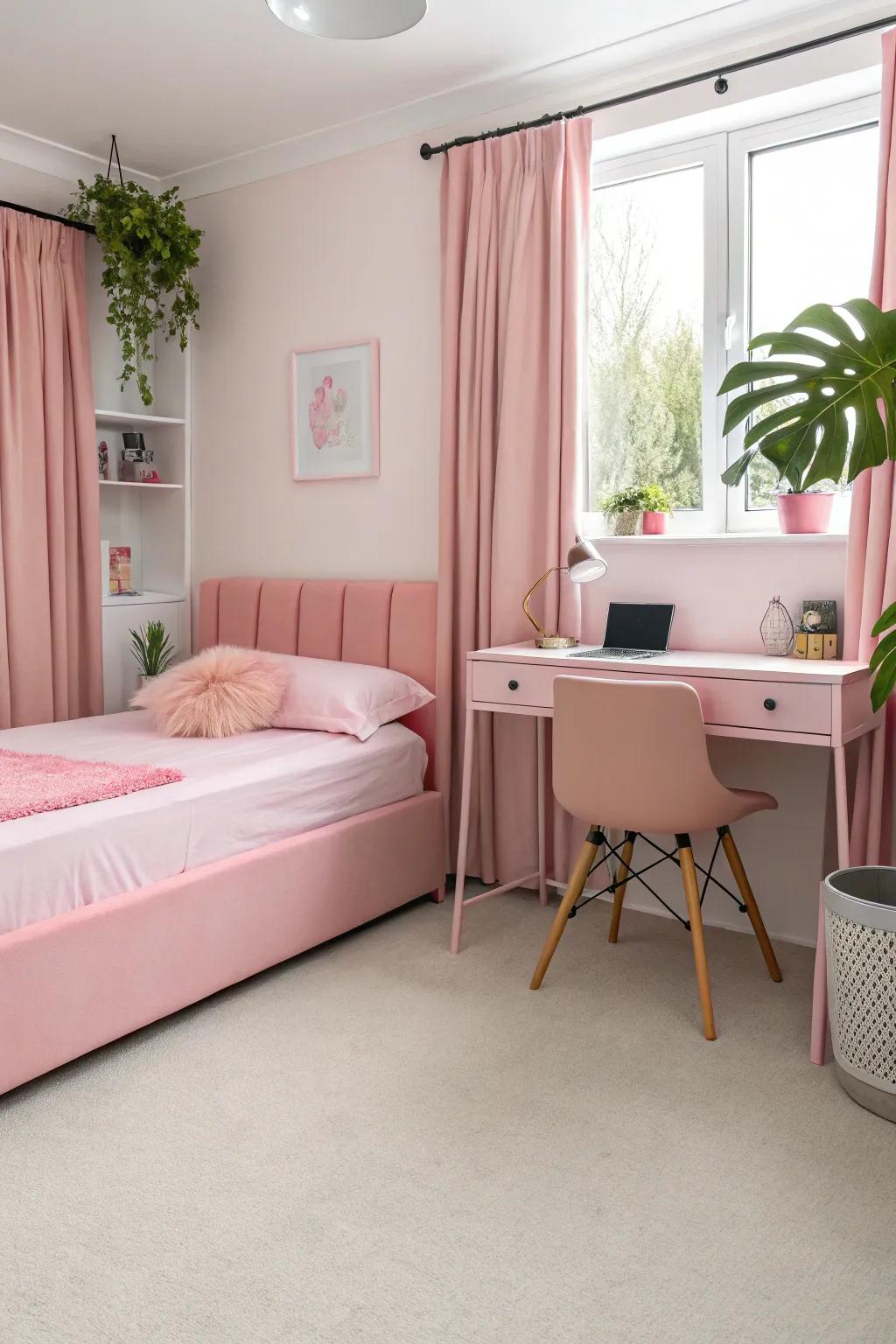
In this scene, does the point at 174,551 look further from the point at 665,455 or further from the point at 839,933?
the point at 839,933

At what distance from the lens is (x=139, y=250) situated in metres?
3.75

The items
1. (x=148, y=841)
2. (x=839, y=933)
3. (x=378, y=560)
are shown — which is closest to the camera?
(x=839, y=933)

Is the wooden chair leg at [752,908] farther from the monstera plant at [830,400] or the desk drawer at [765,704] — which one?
the monstera plant at [830,400]

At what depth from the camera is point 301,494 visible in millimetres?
3928

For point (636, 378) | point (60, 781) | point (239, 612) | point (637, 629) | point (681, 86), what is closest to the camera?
point (60, 781)

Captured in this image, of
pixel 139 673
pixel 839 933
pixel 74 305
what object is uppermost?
pixel 74 305

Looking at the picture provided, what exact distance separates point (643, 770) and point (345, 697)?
3.70 feet

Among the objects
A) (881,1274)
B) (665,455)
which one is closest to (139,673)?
(665,455)

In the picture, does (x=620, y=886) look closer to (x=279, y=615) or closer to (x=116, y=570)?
(x=279, y=615)

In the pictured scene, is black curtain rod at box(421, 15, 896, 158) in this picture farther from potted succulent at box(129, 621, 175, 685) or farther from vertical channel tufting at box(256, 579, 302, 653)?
potted succulent at box(129, 621, 175, 685)

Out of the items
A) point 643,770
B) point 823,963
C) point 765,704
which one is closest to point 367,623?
point 643,770

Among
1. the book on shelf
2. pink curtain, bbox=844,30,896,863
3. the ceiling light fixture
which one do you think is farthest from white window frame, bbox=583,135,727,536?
the book on shelf

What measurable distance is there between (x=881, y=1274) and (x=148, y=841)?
1.65 metres

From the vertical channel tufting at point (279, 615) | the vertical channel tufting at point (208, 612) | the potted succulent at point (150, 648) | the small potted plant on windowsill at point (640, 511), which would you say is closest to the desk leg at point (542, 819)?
the small potted plant on windowsill at point (640, 511)
